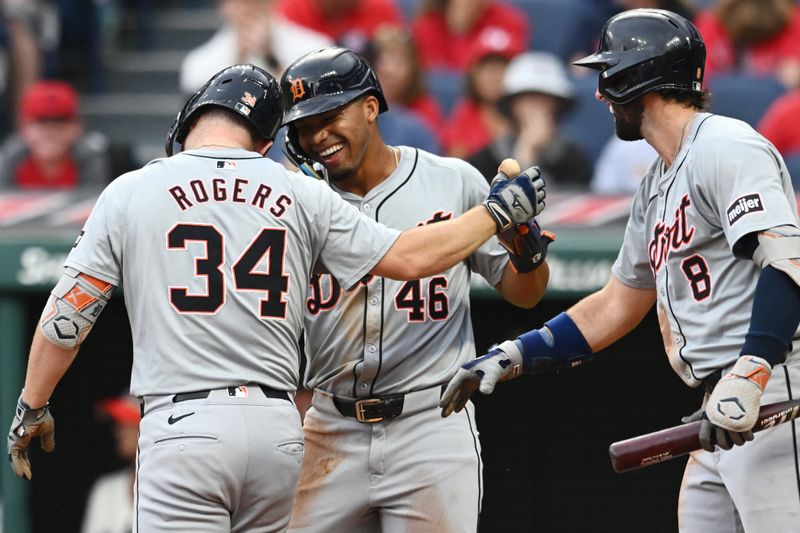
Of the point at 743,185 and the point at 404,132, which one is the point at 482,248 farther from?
the point at 404,132

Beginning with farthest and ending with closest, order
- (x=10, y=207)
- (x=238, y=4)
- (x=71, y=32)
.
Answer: (x=71, y=32)
(x=238, y=4)
(x=10, y=207)

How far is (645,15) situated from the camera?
367cm

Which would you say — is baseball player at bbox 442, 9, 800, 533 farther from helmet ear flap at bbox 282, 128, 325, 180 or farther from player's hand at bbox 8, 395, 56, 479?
player's hand at bbox 8, 395, 56, 479

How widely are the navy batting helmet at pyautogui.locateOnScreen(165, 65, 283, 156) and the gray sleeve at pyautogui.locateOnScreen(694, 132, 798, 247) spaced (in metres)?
1.17

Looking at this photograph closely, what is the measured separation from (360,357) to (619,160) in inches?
120

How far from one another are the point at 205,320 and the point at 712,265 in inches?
52.0

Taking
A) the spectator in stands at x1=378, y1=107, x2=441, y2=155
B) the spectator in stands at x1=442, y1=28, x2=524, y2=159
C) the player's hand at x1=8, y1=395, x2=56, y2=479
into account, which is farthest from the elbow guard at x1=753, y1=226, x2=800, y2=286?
the spectator in stands at x1=442, y1=28, x2=524, y2=159

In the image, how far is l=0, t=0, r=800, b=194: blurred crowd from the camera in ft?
22.2

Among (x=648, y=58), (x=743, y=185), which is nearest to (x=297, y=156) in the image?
(x=648, y=58)

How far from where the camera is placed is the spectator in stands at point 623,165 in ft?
21.6

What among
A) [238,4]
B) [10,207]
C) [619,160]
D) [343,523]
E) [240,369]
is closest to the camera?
[240,369]

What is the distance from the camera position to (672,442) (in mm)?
3354

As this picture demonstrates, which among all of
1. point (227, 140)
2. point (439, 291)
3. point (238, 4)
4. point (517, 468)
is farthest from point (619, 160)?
point (227, 140)

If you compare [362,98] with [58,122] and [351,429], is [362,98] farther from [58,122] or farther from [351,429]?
[58,122]
